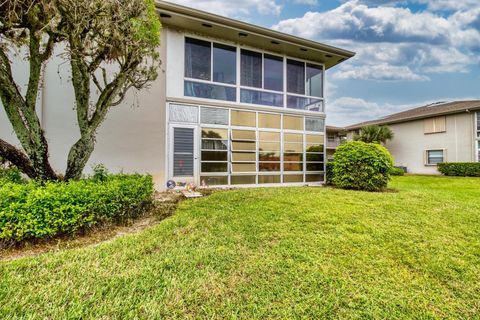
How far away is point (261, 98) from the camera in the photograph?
1002 centimetres

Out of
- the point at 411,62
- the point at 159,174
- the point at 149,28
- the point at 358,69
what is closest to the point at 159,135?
the point at 159,174

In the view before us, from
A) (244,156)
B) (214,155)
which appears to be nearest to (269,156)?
(244,156)

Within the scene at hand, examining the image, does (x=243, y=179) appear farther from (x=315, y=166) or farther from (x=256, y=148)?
(x=315, y=166)

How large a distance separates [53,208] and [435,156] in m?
24.2

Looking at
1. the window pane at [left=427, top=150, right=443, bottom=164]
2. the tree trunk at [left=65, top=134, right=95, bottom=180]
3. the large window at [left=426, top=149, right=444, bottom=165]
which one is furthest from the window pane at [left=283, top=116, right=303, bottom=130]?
the window pane at [left=427, top=150, right=443, bottom=164]

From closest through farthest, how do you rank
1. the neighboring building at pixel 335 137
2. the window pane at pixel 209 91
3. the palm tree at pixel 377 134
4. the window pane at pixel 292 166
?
the window pane at pixel 209 91 → the window pane at pixel 292 166 → the palm tree at pixel 377 134 → the neighboring building at pixel 335 137

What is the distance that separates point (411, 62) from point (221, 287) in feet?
65.4

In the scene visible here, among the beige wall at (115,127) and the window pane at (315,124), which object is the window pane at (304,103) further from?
the beige wall at (115,127)

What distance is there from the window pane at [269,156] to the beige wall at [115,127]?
3.95m

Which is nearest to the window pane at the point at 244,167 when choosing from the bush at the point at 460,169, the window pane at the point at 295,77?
the window pane at the point at 295,77

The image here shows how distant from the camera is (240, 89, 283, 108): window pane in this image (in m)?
9.72

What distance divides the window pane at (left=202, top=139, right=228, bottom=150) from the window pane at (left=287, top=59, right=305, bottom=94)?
403 centimetres

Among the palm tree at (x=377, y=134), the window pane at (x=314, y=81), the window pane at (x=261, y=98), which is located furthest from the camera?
the palm tree at (x=377, y=134)

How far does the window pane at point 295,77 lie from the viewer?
34.8 ft
